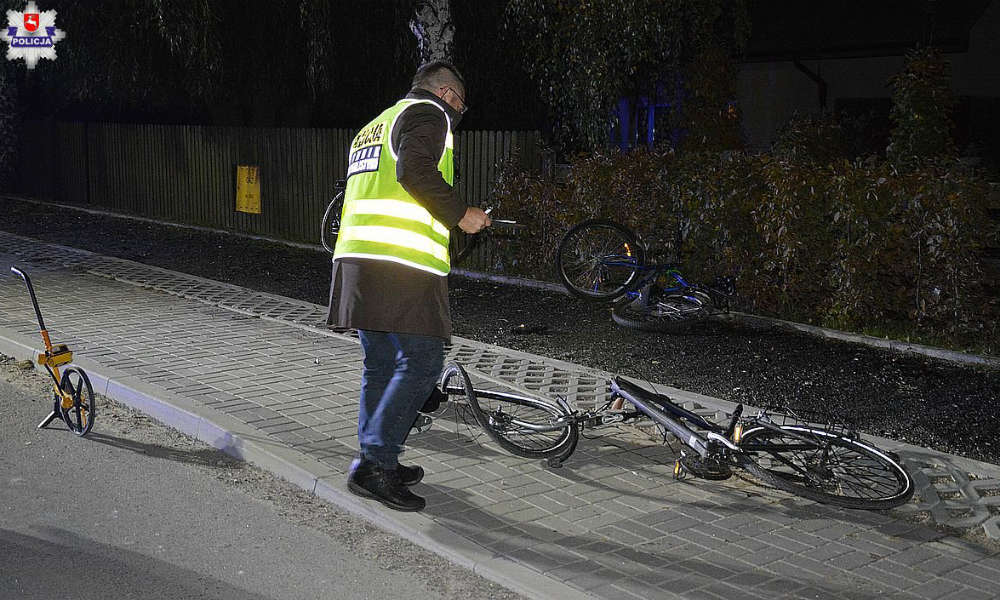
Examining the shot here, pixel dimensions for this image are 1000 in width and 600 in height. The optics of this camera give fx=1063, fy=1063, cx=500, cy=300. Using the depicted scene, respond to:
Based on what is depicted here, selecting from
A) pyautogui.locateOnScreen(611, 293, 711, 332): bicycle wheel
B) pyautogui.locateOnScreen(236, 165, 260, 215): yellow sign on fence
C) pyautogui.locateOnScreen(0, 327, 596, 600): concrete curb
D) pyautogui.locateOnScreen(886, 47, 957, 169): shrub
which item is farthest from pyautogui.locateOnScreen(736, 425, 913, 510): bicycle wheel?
pyautogui.locateOnScreen(236, 165, 260, 215): yellow sign on fence

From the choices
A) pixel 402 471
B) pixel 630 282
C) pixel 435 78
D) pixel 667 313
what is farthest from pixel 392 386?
pixel 630 282

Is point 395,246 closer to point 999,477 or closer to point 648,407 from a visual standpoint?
point 648,407

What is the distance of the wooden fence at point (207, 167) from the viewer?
45.3 feet

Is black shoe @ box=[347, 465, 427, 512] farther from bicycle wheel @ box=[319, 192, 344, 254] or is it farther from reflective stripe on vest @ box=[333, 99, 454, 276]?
bicycle wheel @ box=[319, 192, 344, 254]

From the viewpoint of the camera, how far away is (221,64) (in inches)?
636

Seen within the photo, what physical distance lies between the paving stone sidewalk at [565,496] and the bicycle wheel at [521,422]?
11 centimetres

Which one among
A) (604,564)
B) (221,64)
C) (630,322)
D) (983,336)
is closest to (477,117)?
(221,64)

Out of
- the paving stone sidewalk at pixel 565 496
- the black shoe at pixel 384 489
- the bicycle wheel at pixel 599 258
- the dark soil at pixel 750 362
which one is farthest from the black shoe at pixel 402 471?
the bicycle wheel at pixel 599 258

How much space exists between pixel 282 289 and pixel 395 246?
24.0 feet

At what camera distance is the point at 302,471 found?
554cm

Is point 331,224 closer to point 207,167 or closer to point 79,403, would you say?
point 207,167

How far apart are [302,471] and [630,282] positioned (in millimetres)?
5497

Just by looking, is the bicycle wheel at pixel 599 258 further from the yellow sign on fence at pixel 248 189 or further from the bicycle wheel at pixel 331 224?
the yellow sign on fence at pixel 248 189

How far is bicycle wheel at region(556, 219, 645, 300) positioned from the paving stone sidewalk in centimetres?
222
